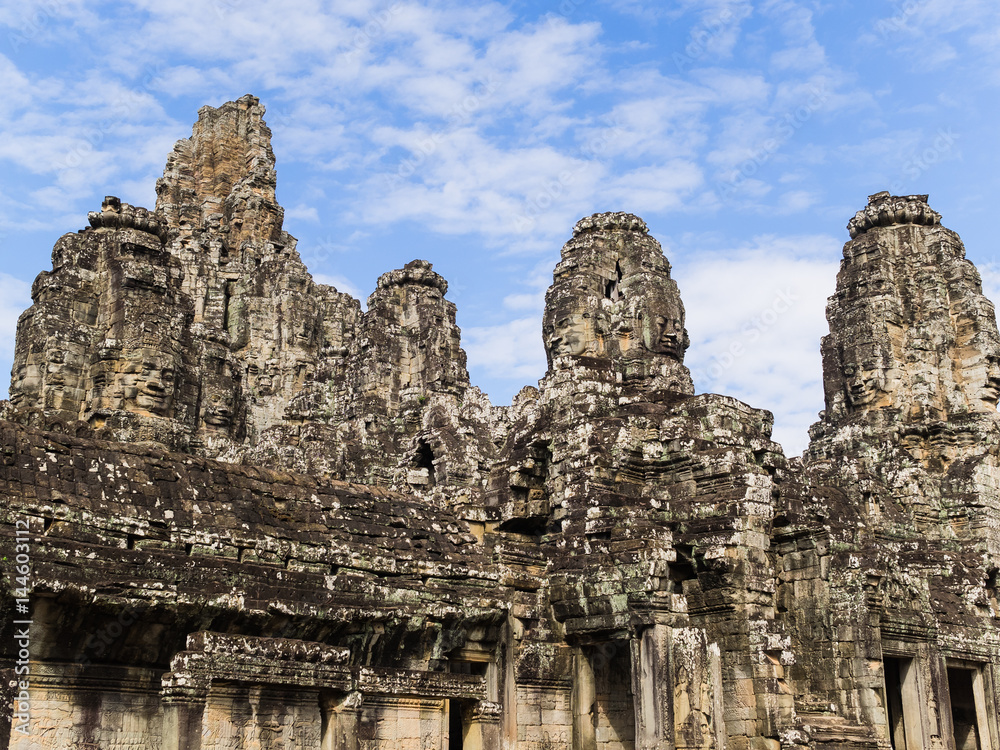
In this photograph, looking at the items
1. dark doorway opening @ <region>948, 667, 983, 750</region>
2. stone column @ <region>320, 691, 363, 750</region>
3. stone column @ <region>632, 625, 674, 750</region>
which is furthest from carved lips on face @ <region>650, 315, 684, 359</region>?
dark doorway opening @ <region>948, 667, 983, 750</region>

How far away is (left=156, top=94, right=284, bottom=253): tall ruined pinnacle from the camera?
46.4m

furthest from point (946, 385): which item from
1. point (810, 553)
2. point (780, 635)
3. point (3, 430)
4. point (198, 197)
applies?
point (198, 197)

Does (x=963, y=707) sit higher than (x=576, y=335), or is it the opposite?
(x=576, y=335)

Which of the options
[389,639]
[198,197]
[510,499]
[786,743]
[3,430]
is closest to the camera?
[3,430]

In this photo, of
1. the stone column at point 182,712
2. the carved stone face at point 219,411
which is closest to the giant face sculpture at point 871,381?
the carved stone face at point 219,411

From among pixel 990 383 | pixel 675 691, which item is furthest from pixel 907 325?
pixel 675 691

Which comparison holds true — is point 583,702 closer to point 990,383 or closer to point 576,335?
point 576,335

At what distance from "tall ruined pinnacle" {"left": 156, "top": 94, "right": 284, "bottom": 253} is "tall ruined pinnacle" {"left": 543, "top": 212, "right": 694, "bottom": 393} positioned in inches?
1088

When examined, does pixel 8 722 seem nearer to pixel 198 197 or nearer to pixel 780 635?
pixel 780 635

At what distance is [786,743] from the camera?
15.1 meters

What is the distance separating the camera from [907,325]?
31.5 meters

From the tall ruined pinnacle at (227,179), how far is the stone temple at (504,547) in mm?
17993

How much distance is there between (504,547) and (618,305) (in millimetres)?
5814

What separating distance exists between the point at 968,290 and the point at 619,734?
68.0 ft
